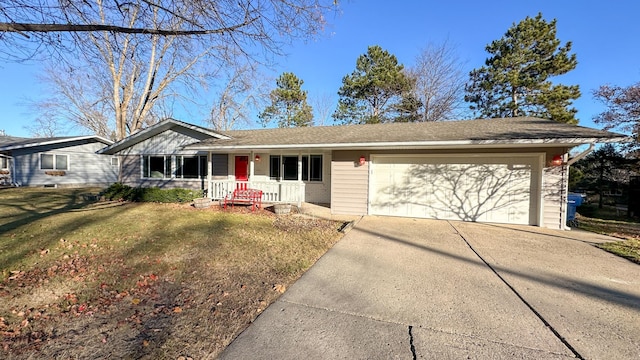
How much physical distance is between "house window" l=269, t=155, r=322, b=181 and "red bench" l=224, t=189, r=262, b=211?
182 cm

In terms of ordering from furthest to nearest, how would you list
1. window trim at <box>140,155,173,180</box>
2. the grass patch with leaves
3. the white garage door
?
1. window trim at <box>140,155,173,180</box>
2. the white garage door
3. the grass patch with leaves

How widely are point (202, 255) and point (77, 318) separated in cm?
201

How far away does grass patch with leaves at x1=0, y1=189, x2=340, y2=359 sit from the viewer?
2391 millimetres

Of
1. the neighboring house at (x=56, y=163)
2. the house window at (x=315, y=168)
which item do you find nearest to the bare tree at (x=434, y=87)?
the house window at (x=315, y=168)

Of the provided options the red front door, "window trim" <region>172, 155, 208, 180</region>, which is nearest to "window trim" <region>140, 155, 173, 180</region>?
"window trim" <region>172, 155, 208, 180</region>

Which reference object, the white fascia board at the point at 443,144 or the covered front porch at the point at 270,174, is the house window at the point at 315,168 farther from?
the white fascia board at the point at 443,144

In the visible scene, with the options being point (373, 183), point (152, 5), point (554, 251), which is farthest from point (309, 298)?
point (373, 183)

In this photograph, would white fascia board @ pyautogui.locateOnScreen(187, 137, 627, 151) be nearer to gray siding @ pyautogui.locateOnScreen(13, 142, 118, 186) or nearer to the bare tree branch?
the bare tree branch

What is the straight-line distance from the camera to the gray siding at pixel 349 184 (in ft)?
28.5

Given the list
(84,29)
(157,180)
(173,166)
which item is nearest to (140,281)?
(84,29)

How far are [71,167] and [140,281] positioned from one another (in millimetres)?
20748

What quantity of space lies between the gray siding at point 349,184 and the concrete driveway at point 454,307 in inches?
137

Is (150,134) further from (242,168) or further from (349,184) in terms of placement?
(349,184)

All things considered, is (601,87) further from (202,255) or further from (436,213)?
(202,255)
